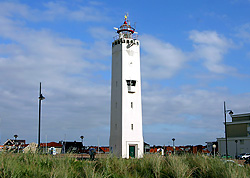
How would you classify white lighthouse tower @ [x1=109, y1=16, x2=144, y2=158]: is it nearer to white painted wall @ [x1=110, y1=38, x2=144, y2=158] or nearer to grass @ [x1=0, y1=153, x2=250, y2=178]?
white painted wall @ [x1=110, y1=38, x2=144, y2=158]

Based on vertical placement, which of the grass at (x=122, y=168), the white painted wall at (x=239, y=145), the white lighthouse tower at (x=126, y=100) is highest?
the white lighthouse tower at (x=126, y=100)

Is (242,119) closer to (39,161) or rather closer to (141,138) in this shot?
(141,138)

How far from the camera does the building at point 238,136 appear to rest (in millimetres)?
62888

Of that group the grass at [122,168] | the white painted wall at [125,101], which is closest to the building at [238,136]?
the white painted wall at [125,101]

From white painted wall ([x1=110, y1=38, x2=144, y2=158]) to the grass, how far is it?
23395mm

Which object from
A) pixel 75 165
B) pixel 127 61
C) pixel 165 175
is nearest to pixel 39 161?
pixel 75 165

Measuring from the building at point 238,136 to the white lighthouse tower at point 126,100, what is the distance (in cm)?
2773

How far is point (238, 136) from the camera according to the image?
66875 mm

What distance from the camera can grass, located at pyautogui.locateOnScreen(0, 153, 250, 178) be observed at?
1221cm

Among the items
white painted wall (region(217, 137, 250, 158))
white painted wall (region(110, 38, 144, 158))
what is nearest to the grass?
white painted wall (region(110, 38, 144, 158))

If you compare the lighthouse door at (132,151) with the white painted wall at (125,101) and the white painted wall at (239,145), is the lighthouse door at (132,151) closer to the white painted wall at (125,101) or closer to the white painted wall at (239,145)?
the white painted wall at (125,101)

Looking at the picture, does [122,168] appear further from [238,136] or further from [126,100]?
[238,136]

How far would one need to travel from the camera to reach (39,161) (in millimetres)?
15609

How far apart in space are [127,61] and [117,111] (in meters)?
7.10
